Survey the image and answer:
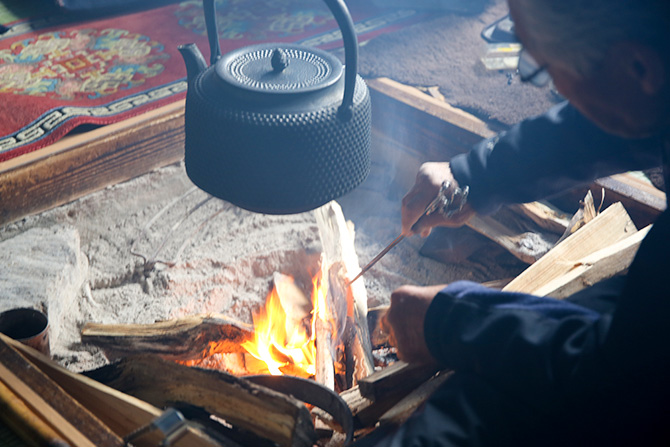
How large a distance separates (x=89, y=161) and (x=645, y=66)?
2203 mm

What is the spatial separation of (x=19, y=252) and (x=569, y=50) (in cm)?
202

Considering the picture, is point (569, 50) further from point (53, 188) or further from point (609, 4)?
point (53, 188)

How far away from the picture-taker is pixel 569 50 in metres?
1.00

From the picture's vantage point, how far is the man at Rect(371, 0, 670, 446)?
940 millimetres

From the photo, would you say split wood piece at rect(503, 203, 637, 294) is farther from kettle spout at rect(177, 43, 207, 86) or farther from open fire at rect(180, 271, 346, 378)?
kettle spout at rect(177, 43, 207, 86)

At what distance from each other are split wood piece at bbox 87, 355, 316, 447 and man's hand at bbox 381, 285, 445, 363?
29cm

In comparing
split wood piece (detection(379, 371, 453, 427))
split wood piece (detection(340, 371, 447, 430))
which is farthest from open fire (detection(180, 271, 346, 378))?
split wood piece (detection(379, 371, 453, 427))

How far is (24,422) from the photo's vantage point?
1.15 meters

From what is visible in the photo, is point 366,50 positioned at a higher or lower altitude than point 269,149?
lower

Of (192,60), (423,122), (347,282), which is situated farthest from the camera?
(423,122)

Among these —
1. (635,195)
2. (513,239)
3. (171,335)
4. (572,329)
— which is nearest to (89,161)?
(171,335)

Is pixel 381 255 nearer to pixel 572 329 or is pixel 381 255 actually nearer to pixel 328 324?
pixel 328 324

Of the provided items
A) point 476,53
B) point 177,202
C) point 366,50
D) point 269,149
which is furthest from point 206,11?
point 476,53

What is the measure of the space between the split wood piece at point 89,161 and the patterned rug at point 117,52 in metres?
0.09
